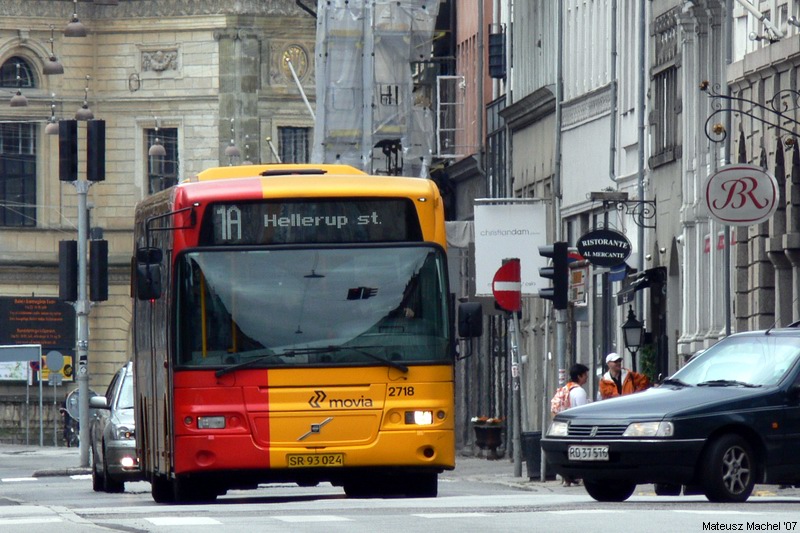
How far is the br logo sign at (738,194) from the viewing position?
2394 centimetres

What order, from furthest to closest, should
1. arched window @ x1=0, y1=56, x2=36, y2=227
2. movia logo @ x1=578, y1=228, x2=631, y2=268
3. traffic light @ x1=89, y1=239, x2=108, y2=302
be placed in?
arched window @ x1=0, y1=56, x2=36, y2=227 < traffic light @ x1=89, y1=239, x2=108, y2=302 < movia logo @ x1=578, y1=228, x2=631, y2=268

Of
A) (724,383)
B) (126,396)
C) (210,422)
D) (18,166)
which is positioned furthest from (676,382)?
(18,166)

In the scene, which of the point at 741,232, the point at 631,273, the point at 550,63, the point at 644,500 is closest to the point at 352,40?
the point at 550,63

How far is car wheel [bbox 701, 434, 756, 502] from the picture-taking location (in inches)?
771

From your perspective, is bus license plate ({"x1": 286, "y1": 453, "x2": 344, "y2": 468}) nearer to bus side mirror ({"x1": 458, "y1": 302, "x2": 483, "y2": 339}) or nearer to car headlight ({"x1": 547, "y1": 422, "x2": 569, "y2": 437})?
bus side mirror ({"x1": 458, "y1": 302, "x2": 483, "y2": 339})

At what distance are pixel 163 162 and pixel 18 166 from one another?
14.9 ft

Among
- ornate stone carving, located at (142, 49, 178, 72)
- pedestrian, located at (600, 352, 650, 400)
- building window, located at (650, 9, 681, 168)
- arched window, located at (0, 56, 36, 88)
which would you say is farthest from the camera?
ornate stone carving, located at (142, 49, 178, 72)

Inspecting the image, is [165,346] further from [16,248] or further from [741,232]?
[16,248]

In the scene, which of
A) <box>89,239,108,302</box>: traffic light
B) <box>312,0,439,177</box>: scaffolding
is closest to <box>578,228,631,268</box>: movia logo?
<box>89,239,108,302</box>: traffic light

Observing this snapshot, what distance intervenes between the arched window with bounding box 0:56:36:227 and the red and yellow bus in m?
57.2

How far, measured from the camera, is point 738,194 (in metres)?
24.0

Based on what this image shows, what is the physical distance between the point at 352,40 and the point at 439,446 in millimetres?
35889

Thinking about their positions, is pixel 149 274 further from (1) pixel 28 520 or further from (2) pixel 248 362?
(1) pixel 28 520

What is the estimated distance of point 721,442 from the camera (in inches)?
773
